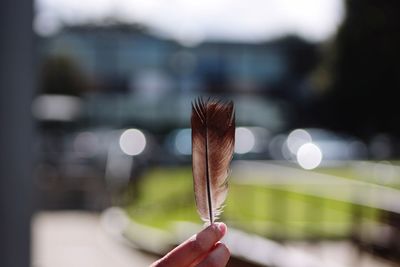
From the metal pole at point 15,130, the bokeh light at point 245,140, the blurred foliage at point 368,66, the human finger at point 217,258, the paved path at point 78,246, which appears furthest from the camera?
the blurred foliage at point 368,66

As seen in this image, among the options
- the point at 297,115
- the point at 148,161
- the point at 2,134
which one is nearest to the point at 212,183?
the point at 2,134

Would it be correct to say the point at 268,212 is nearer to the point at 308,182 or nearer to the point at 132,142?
the point at 308,182

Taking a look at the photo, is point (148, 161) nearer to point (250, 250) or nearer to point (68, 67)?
point (250, 250)

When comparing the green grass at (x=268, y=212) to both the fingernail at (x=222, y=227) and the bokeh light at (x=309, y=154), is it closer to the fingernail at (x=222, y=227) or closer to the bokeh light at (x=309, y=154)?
the bokeh light at (x=309, y=154)

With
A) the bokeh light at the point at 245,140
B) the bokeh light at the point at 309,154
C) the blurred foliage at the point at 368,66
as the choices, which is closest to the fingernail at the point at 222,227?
the bokeh light at the point at 309,154

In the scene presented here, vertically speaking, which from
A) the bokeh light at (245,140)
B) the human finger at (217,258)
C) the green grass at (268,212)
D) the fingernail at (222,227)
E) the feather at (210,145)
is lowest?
the bokeh light at (245,140)

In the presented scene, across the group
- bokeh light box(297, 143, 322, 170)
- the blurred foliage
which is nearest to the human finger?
bokeh light box(297, 143, 322, 170)

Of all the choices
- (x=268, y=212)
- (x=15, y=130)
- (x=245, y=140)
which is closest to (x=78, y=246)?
(x=268, y=212)

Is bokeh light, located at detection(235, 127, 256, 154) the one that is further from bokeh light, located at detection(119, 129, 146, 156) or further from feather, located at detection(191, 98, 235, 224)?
feather, located at detection(191, 98, 235, 224)
